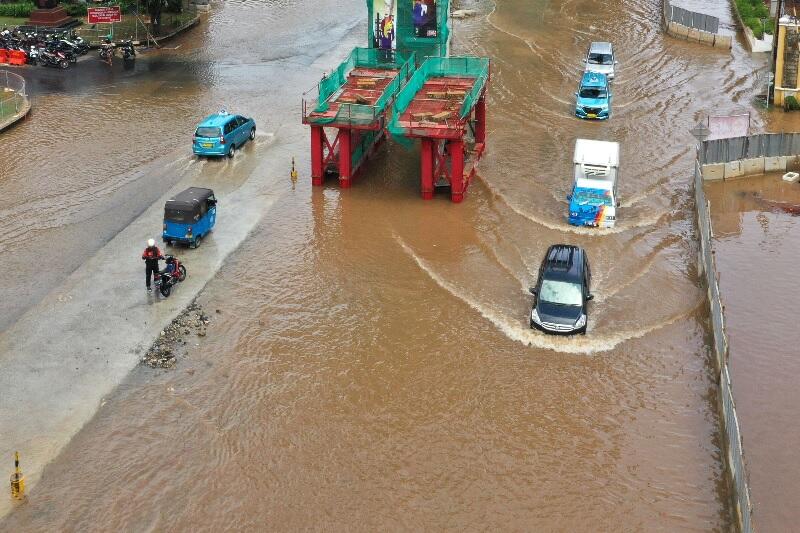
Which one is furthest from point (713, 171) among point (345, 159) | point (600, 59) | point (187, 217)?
point (187, 217)

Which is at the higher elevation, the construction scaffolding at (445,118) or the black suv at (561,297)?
the construction scaffolding at (445,118)

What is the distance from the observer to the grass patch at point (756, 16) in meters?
55.9

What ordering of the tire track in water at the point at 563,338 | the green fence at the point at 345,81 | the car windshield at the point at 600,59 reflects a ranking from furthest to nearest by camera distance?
the car windshield at the point at 600,59 < the green fence at the point at 345,81 < the tire track in water at the point at 563,338

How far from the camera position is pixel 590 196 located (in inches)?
1199

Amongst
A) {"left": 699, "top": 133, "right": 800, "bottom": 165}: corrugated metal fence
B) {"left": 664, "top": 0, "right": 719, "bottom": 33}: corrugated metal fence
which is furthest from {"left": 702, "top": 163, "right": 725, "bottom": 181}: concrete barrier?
{"left": 664, "top": 0, "right": 719, "bottom": 33}: corrugated metal fence

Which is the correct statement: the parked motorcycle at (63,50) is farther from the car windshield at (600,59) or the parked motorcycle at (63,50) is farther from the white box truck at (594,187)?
the white box truck at (594,187)

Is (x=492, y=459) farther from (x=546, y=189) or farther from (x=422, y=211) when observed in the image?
(x=546, y=189)

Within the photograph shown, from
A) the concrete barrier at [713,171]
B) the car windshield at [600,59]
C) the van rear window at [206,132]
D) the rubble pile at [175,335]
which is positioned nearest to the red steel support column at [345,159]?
the van rear window at [206,132]

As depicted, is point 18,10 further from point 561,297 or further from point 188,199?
point 561,297

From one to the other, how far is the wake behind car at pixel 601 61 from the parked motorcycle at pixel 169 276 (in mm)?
29095

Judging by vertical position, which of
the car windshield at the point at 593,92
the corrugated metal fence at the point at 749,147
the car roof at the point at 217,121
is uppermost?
the car windshield at the point at 593,92

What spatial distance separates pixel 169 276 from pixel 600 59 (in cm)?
3152

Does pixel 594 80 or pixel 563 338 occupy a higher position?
pixel 594 80

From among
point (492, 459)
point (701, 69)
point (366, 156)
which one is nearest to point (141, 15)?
point (366, 156)
